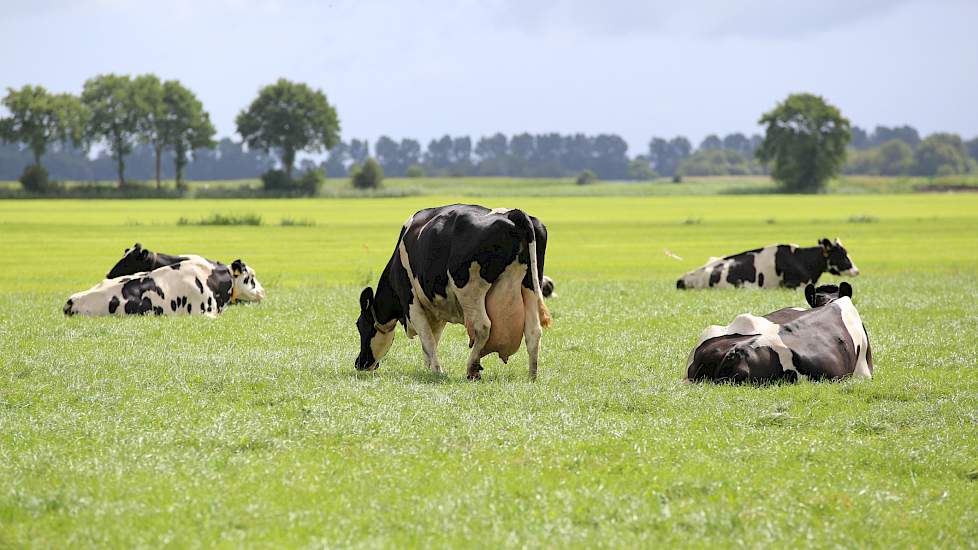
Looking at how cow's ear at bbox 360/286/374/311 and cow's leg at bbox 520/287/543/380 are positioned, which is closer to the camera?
cow's leg at bbox 520/287/543/380

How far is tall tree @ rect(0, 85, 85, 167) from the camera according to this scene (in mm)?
139000

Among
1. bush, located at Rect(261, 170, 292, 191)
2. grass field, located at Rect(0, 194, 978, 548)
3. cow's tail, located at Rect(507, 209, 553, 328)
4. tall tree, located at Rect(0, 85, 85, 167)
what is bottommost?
grass field, located at Rect(0, 194, 978, 548)

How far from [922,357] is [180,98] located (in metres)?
153

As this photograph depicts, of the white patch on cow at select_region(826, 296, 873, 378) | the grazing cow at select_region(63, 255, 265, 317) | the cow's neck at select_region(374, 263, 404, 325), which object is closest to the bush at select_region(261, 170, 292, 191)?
the grazing cow at select_region(63, 255, 265, 317)

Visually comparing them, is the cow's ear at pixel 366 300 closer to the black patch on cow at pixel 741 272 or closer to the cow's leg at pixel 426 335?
the cow's leg at pixel 426 335

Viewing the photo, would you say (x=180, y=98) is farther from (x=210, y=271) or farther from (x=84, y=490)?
(x=84, y=490)

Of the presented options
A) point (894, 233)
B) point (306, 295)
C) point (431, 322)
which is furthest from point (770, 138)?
point (431, 322)

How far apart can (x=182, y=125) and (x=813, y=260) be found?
139m

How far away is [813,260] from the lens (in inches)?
1163

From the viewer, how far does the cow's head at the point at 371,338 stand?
1527 centimetres

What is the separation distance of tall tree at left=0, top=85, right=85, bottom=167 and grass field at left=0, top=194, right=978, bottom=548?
425 feet

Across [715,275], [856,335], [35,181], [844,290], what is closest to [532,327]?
[856,335]

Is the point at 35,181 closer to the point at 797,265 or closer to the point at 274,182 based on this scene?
the point at 274,182

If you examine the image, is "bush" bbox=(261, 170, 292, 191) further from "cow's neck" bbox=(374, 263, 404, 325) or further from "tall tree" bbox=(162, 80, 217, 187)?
"cow's neck" bbox=(374, 263, 404, 325)
